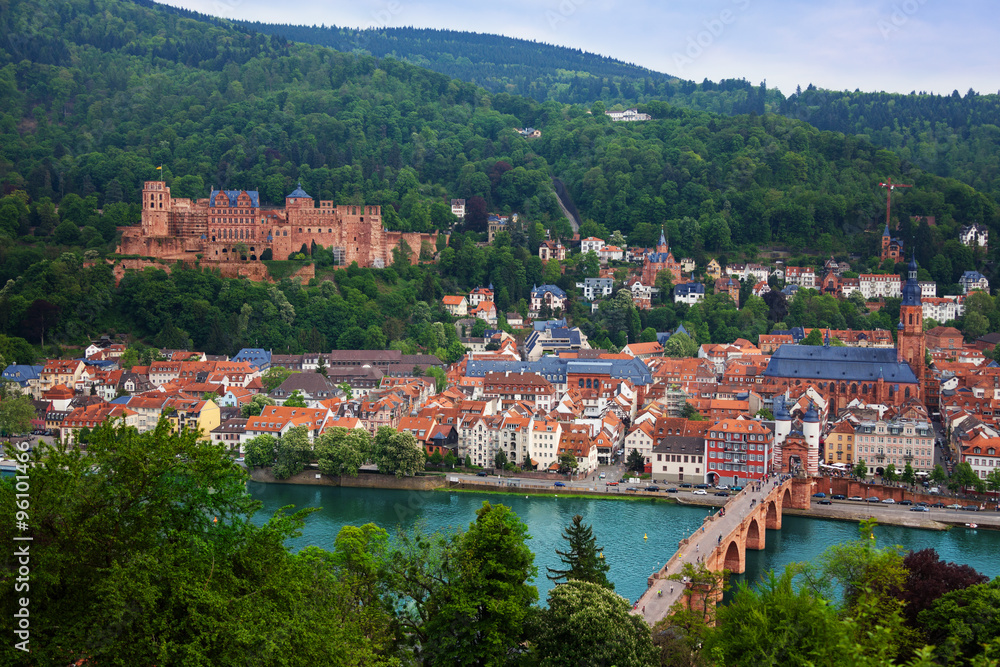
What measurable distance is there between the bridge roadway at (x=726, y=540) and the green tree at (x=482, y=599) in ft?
10.8

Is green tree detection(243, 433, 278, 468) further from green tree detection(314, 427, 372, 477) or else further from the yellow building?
the yellow building

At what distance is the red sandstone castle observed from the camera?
2478 inches

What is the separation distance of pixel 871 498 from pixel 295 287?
112 feet

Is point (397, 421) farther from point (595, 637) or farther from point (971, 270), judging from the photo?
point (971, 270)

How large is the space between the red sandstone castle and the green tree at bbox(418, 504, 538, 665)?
46.9 meters

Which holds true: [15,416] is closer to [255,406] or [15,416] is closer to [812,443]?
[255,406]

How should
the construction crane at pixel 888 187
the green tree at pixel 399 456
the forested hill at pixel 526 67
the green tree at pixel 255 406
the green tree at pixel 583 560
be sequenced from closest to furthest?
the green tree at pixel 583 560 → the green tree at pixel 399 456 → the green tree at pixel 255 406 → the construction crane at pixel 888 187 → the forested hill at pixel 526 67

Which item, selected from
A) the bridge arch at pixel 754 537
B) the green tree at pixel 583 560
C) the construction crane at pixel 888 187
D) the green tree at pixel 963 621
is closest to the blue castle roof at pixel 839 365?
the bridge arch at pixel 754 537

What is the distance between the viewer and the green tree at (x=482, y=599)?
16.7 meters

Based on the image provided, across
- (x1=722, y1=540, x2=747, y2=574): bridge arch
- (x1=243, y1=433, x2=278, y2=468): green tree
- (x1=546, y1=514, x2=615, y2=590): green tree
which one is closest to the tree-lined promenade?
(x1=546, y1=514, x2=615, y2=590): green tree

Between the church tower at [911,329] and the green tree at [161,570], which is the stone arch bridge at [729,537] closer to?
the green tree at [161,570]

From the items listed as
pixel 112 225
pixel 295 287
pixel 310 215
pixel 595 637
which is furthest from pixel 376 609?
pixel 112 225

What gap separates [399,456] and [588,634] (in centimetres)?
2181

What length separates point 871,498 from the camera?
121 ft
